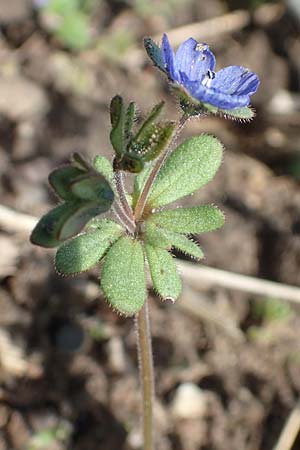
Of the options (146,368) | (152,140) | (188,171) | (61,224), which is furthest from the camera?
(146,368)

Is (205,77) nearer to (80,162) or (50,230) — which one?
(80,162)

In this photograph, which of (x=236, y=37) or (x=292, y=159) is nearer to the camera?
(x=292, y=159)

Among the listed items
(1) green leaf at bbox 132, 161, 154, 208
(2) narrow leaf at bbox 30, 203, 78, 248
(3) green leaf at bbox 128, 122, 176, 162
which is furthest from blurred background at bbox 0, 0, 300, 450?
(3) green leaf at bbox 128, 122, 176, 162

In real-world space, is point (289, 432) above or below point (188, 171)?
below

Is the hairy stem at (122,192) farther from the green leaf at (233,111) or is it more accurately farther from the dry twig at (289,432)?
the dry twig at (289,432)

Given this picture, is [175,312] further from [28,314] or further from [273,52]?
[273,52]

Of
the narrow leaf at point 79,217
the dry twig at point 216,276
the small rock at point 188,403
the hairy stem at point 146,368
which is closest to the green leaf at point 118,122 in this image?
the narrow leaf at point 79,217

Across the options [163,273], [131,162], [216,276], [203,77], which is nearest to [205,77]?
[203,77]

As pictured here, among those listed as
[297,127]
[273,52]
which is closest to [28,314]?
[297,127]
